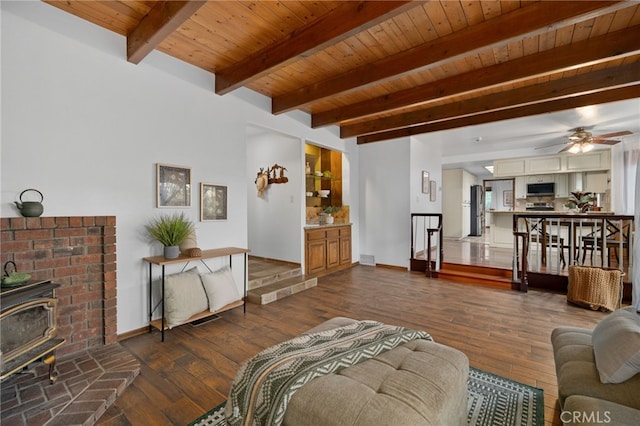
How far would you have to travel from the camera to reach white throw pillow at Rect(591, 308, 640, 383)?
1.29 meters

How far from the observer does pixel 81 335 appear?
2.42 meters

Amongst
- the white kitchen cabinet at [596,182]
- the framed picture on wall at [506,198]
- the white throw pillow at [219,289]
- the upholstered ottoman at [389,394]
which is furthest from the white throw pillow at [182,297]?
the framed picture on wall at [506,198]

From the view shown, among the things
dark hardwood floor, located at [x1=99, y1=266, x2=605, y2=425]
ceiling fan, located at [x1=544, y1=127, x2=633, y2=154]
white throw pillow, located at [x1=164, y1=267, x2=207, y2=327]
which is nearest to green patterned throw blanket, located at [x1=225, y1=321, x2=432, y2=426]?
dark hardwood floor, located at [x1=99, y1=266, x2=605, y2=425]

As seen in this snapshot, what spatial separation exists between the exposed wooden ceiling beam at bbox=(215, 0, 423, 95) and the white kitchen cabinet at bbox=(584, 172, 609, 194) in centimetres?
772

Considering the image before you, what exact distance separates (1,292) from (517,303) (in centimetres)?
507

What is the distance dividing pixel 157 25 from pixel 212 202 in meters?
1.86

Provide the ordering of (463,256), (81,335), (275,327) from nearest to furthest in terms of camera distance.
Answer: (81,335)
(275,327)
(463,256)

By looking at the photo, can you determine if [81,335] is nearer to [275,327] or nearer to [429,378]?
[275,327]

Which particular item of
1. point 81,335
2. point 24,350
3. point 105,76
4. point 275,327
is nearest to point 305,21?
point 105,76

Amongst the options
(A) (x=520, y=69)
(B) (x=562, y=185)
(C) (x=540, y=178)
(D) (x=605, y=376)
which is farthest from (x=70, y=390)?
(B) (x=562, y=185)

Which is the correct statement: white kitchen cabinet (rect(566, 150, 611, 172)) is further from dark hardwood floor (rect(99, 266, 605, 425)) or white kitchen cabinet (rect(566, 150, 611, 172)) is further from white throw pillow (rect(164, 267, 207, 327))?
white throw pillow (rect(164, 267, 207, 327))

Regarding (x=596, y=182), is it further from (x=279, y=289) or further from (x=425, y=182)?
(x=279, y=289)

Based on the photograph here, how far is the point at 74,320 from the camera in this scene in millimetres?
2385

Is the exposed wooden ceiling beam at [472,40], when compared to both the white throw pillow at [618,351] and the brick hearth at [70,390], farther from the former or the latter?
the brick hearth at [70,390]
